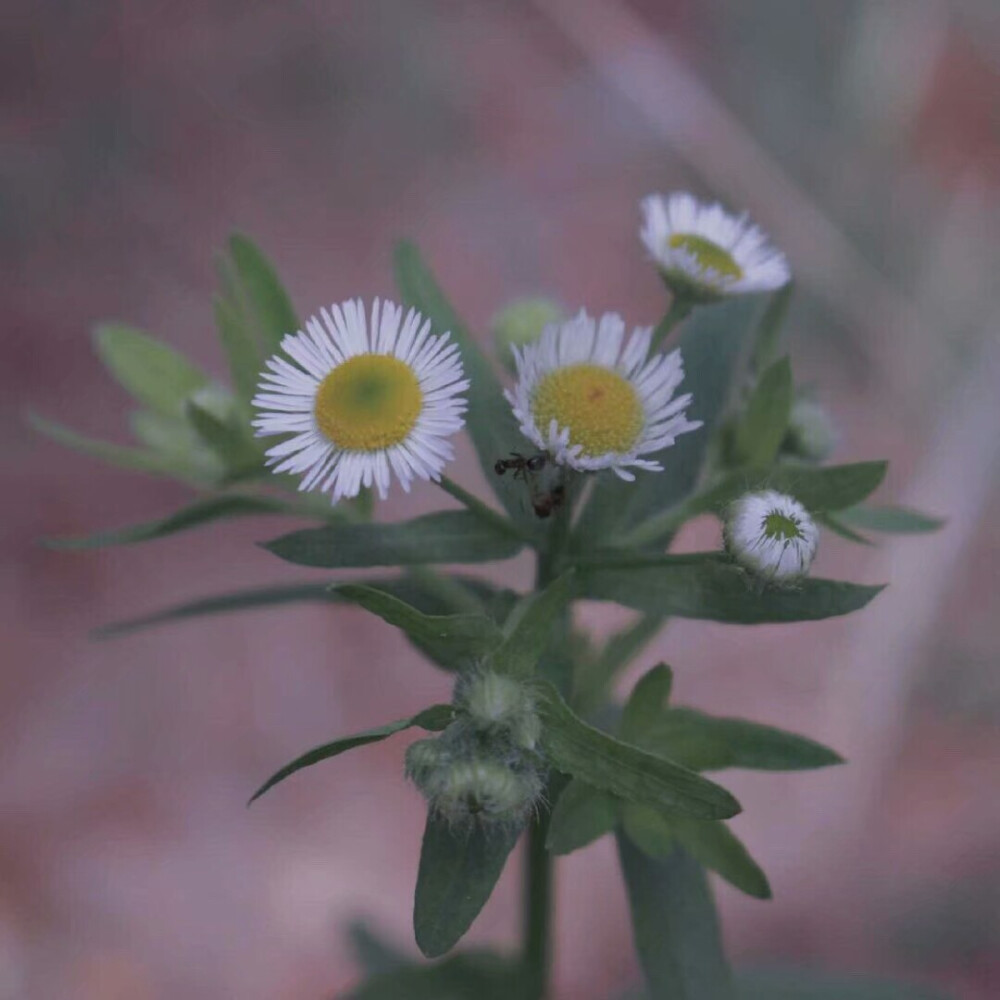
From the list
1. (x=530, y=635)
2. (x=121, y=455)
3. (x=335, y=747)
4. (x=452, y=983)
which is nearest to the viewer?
(x=335, y=747)

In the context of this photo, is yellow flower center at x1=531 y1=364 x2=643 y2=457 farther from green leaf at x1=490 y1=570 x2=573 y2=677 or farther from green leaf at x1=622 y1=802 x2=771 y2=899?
green leaf at x1=622 y1=802 x2=771 y2=899

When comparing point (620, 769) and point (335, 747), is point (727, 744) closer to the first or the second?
point (620, 769)

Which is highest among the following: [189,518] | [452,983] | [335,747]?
[189,518]

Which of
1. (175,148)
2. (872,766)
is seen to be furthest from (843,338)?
(175,148)

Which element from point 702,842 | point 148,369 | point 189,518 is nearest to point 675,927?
point 702,842

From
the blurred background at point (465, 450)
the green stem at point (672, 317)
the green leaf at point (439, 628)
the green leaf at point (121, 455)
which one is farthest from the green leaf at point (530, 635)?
the blurred background at point (465, 450)

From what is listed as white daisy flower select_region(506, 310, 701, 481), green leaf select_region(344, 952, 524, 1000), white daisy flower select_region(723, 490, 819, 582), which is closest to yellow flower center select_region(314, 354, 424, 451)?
white daisy flower select_region(506, 310, 701, 481)
